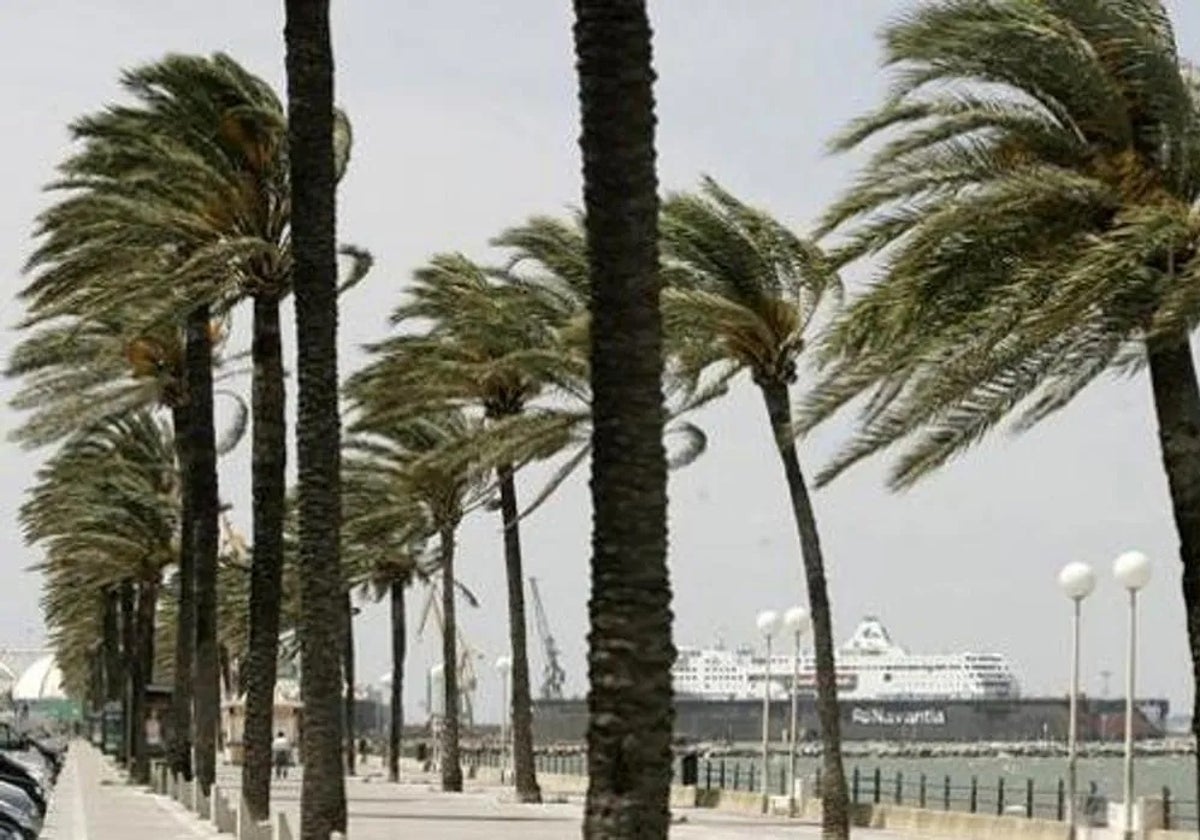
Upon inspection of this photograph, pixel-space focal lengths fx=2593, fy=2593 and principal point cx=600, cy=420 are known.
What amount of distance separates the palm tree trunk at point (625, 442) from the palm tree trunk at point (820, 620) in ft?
70.9

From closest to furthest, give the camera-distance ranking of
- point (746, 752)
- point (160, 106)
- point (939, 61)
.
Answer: point (939, 61)
point (160, 106)
point (746, 752)

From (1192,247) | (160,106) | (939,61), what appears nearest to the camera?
(1192,247)

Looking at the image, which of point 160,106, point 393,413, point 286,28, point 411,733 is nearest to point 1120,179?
point 286,28

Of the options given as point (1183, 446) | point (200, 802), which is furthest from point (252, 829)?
point (200, 802)

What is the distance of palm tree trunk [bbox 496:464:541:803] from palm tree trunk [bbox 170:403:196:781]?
19.9 ft

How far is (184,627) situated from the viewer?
167ft

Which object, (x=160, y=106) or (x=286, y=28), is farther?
(x=160, y=106)

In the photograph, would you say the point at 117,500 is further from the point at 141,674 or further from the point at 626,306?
the point at 626,306

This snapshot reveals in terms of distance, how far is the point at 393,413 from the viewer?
162ft

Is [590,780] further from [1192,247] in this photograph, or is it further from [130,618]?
[130,618]

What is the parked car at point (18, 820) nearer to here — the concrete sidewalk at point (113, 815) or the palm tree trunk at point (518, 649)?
the concrete sidewalk at point (113, 815)

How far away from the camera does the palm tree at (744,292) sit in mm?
32875

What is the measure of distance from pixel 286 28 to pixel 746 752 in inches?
5623

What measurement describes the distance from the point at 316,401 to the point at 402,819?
66.7ft
